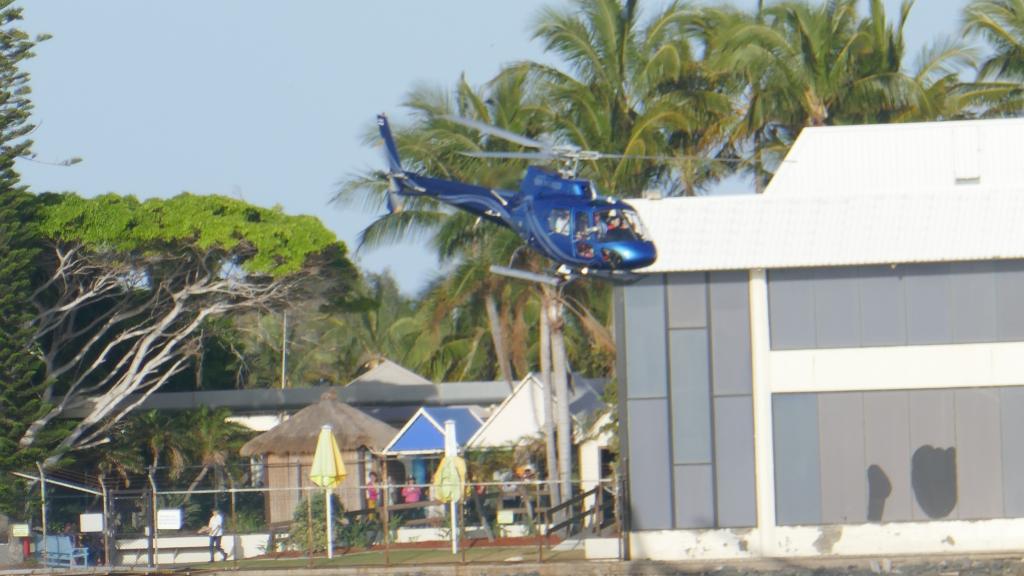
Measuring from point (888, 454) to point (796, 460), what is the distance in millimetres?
1652

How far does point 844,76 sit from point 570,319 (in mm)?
11792

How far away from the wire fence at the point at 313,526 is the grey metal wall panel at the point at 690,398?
1537 mm

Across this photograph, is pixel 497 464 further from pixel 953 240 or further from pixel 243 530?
pixel 953 240

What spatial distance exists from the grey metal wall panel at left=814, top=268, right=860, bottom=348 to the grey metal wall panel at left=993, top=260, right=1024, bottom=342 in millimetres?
2535

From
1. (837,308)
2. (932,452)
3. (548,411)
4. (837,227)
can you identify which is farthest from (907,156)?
(548,411)

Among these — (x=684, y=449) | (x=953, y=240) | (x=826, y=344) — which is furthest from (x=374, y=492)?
(x=953, y=240)

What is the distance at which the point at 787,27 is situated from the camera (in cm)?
3978

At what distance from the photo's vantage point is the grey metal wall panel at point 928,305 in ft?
93.8

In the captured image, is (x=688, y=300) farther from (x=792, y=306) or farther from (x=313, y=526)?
(x=313, y=526)

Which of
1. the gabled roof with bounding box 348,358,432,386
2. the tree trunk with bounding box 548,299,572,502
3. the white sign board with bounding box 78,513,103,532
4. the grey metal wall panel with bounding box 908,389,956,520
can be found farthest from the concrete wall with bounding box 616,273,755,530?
the gabled roof with bounding box 348,358,432,386

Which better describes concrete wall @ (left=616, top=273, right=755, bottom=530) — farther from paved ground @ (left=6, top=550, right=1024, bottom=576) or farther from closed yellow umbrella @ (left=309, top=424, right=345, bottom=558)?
closed yellow umbrella @ (left=309, top=424, right=345, bottom=558)

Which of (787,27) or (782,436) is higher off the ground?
(787,27)

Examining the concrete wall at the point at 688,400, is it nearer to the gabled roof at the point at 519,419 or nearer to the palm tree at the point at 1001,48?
the gabled roof at the point at 519,419

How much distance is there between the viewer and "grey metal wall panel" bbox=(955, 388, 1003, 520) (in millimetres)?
28156
